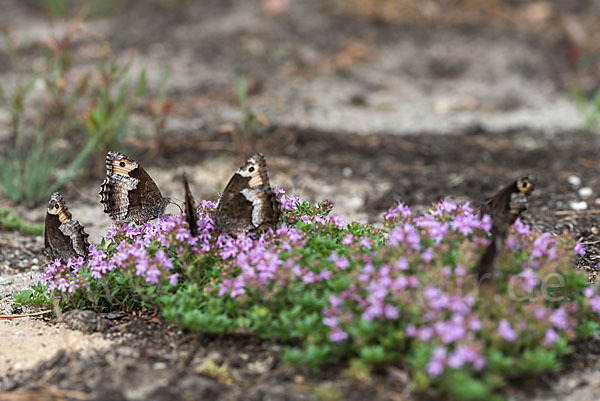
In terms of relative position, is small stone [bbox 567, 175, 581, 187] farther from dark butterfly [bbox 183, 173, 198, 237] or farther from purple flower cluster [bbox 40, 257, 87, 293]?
purple flower cluster [bbox 40, 257, 87, 293]

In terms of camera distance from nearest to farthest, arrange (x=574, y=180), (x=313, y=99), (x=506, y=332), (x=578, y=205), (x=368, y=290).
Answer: (x=506, y=332), (x=368, y=290), (x=578, y=205), (x=574, y=180), (x=313, y=99)

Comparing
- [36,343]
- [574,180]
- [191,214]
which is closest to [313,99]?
[574,180]

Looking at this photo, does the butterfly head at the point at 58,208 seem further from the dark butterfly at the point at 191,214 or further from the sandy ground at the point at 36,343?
the dark butterfly at the point at 191,214

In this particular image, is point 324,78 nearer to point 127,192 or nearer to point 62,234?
point 127,192

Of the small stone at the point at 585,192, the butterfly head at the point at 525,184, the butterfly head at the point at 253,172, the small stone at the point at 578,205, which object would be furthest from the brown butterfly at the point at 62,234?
the small stone at the point at 585,192

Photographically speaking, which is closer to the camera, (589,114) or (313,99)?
(589,114)

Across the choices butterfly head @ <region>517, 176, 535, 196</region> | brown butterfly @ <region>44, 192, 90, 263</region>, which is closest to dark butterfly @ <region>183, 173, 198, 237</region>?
brown butterfly @ <region>44, 192, 90, 263</region>
